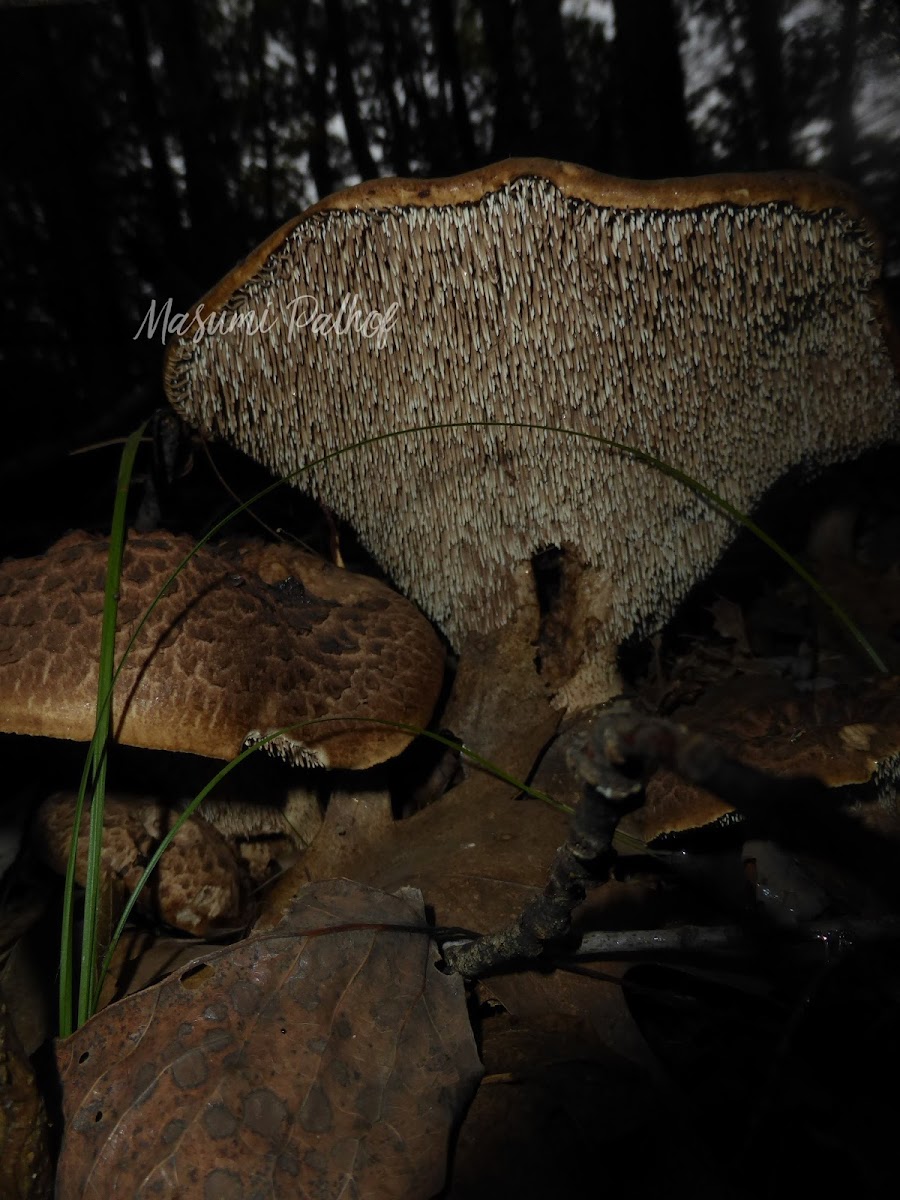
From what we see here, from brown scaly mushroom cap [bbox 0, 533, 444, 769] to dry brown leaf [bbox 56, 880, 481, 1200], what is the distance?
710 mm

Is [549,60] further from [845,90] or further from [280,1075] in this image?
[280,1075]

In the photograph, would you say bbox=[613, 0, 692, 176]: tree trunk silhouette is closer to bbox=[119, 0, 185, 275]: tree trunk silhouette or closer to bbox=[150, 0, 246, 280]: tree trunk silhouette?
bbox=[119, 0, 185, 275]: tree trunk silhouette

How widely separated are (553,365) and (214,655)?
145cm

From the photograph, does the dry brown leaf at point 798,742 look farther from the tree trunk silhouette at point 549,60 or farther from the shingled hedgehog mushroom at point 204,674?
the tree trunk silhouette at point 549,60

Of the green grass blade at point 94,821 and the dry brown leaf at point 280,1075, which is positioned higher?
the green grass blade at point 94,821

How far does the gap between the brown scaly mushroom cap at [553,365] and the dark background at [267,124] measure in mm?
2570

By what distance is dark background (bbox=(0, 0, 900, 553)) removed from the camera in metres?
6.91

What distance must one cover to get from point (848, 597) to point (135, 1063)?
374 cm

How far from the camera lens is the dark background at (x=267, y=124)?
691 centimetres

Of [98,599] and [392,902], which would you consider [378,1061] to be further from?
[98,599]

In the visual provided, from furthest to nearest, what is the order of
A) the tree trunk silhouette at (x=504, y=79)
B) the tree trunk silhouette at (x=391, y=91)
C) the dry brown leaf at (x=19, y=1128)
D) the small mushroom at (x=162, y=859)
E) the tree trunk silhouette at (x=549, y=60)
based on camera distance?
the tree trunk silhouette at (x=391, y=91) < the tree trunk silhouette at (x=549, y=60) < the tree trunk silhouette at (x=504, y=79) < the small mushroom at (x=162, y=859) < the dry brown leaf at (x=19, y=1128)

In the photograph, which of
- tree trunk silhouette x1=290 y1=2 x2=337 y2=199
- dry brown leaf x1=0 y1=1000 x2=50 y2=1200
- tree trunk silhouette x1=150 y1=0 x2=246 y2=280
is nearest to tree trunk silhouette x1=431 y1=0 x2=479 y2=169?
tree trunk silhouette x1=290 y1=2 x2=337 y2=199

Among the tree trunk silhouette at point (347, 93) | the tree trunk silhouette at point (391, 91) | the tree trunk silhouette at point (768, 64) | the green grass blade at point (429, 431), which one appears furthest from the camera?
the tree trunk silhouette at point (391, 91)

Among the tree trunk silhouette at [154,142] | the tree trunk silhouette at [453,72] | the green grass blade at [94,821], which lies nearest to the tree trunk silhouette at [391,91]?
the tree trunk silhouette at [453,72]
